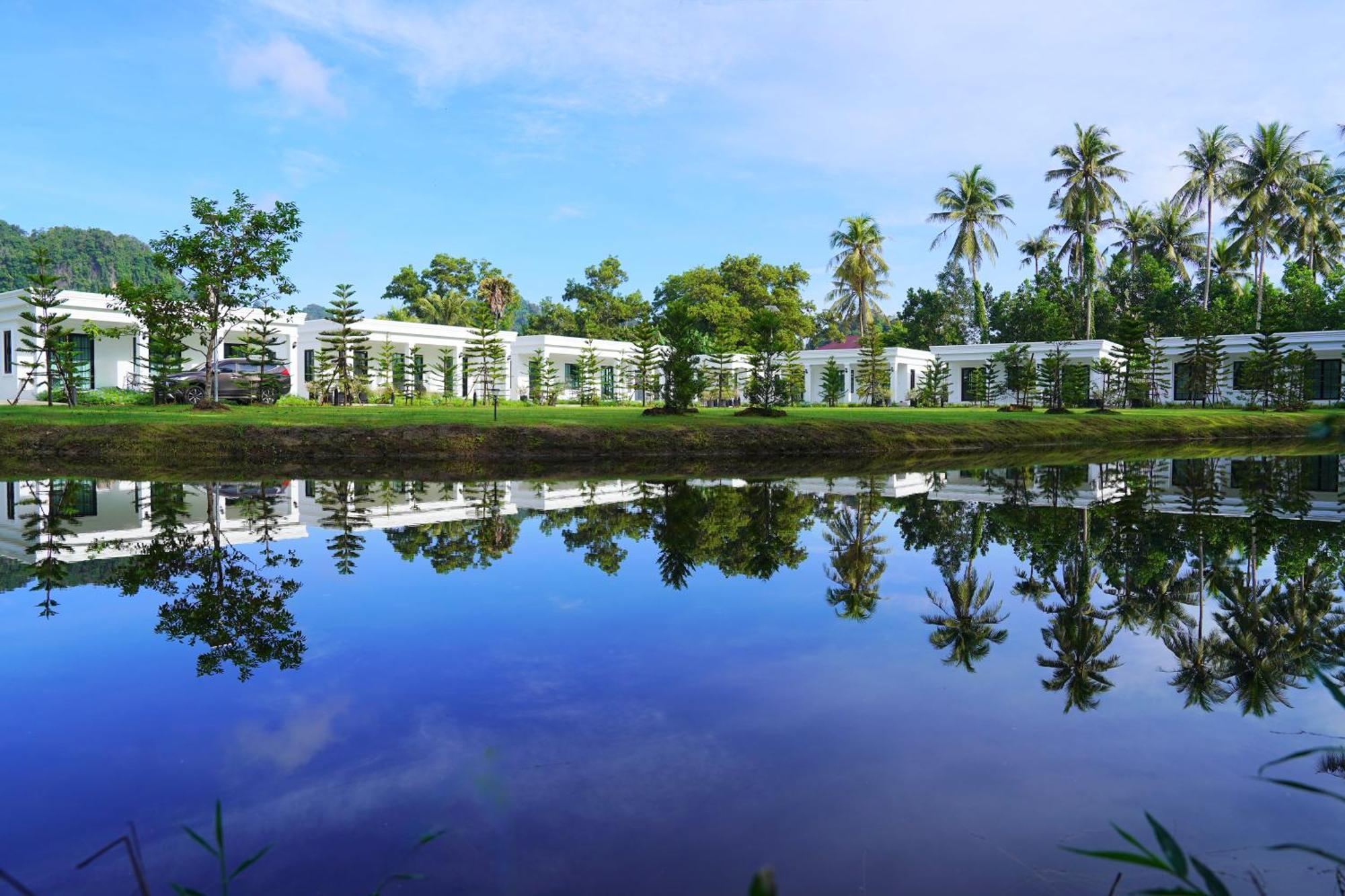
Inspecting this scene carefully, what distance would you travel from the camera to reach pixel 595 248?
5159cm

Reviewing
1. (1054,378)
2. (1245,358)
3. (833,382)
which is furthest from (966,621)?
(1245,358)

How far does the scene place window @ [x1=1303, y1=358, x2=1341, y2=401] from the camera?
36.4 meters

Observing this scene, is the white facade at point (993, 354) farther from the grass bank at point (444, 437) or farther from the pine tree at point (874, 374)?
the grass bank at point (444, 437)

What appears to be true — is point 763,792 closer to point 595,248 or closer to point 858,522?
point 858,522

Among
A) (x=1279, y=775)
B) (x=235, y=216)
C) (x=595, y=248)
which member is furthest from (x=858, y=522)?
(x=595, y=248)

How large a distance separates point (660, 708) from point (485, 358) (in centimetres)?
2843

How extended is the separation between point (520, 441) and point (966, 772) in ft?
49.4

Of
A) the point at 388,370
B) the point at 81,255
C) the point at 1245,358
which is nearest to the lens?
the point at 388,370

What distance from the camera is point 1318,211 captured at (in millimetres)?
41188

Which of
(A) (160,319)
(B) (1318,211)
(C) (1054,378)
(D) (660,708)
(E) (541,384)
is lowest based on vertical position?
(D) (660,708)

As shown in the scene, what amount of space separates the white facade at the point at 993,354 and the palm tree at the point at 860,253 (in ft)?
19.1

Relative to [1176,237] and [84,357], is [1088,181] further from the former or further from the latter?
[84,357]

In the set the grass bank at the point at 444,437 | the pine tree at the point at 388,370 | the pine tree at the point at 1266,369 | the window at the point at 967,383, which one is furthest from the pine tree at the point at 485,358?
the pine tree at the point at 1266,369

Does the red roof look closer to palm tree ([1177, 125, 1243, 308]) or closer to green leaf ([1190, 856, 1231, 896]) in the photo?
palm tree ([1177, 125, 1243, 308])
